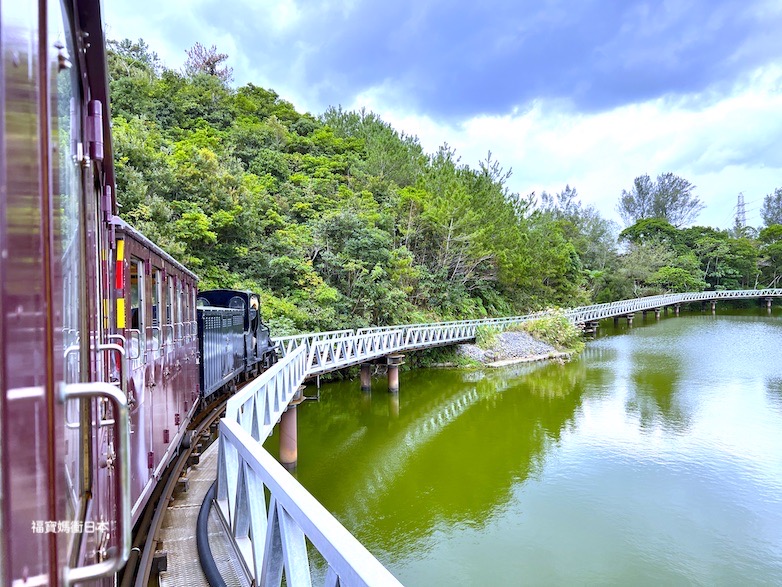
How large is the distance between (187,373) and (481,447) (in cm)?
754

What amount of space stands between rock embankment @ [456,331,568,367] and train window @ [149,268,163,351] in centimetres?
1822

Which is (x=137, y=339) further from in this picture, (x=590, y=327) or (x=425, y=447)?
(x=590, y=327)

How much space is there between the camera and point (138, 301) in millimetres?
3936

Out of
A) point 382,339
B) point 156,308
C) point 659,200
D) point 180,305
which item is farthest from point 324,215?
point 659,200

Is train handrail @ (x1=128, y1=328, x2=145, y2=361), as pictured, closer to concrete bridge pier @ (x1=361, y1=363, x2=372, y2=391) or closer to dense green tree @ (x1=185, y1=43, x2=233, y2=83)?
concrete bridge pier @ (x1=361, y1=363, x2=372, y2=391)

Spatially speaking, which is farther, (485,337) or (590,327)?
(590,327)

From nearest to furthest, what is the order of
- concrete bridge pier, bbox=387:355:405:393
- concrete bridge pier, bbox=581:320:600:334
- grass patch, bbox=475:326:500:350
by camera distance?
concrete bridge pier, bbox=387:355:405:393
grass patch, bbox=475:326:500:350
concrete bridge pier, bbox=581:320:600:334

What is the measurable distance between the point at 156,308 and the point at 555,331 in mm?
23720

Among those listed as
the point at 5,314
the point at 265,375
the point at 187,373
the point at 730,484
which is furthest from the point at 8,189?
the point at 730,484

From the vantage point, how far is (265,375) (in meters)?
5.67

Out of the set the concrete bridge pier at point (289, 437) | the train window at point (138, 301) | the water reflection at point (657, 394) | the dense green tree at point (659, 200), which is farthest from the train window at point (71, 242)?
the dense green tree at point (659, 200)

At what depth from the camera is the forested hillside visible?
17.2m

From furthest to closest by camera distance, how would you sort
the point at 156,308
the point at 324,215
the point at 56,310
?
the point at 324,215, the point at 156,308, the point at 56,310

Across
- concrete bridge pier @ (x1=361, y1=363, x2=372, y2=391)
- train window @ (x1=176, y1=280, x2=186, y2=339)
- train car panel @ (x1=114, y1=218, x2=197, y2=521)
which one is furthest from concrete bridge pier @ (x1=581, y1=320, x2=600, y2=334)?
train car panel @ (x1=114, y1=218, x2=197, y2=521)
